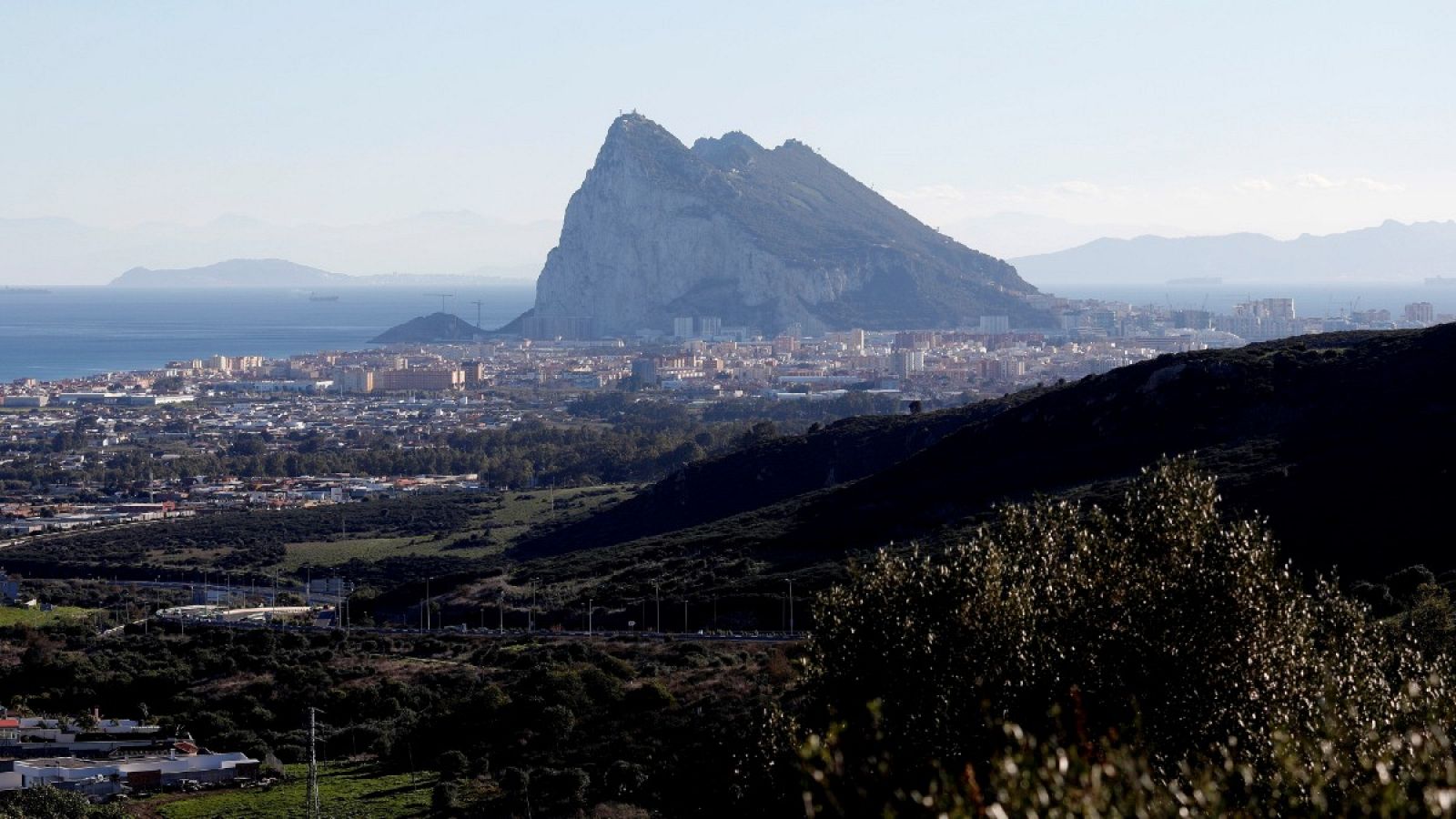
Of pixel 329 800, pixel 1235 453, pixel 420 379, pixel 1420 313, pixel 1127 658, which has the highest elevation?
pixel 1420 313

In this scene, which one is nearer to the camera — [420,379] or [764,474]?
[764,474]

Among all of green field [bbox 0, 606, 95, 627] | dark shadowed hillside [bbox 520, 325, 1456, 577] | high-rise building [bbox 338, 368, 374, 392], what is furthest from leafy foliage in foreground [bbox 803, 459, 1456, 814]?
high-rise building [bbox 338, 368, 374, 392]

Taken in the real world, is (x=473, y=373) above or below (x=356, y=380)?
above

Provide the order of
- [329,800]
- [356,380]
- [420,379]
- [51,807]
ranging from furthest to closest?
[420,379]
[356,380]
[329,800]
[51,807]

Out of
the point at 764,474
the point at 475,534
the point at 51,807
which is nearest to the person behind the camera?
the point at 51,807

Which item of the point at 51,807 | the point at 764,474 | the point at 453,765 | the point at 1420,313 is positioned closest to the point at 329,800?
the point at 453,765

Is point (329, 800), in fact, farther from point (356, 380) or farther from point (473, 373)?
point (473, 373)
